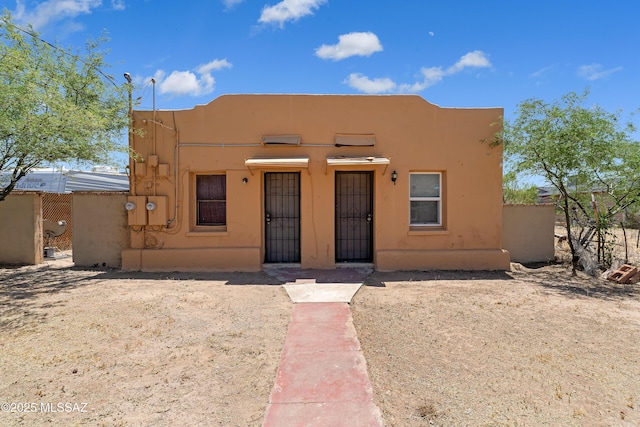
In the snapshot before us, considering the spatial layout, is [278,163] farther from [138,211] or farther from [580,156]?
[580,156]

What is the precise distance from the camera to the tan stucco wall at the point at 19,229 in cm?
938

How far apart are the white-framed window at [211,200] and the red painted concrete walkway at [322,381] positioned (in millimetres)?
4495

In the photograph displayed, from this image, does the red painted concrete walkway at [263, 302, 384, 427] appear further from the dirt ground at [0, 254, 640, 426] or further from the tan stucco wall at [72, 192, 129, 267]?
the tan stucco wall at [72, 192, 129, 267]

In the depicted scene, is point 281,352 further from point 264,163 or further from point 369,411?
point 264,163

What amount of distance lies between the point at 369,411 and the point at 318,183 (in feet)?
19.8

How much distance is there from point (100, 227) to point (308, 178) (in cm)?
531

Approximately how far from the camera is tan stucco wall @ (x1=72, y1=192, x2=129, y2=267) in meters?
9.13

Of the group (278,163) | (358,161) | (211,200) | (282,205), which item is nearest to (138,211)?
(211,200)

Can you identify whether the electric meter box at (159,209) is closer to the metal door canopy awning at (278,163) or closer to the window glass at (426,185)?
the metal door canopy awning at (278,163)

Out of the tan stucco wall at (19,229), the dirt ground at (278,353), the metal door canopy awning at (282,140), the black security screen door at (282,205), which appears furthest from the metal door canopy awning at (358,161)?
the tan stucco wall at (19,229)

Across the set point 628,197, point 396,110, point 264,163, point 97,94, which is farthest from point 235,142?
point 628,197

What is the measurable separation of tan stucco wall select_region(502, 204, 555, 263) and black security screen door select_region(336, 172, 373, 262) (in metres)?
3.90

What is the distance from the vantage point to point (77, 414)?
298cm

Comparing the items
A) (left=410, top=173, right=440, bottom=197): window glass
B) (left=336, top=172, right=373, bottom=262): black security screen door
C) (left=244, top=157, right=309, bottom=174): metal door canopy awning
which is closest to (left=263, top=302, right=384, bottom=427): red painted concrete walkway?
(left=244, top=157, right=309, bottom=174): metal door canopy awning
